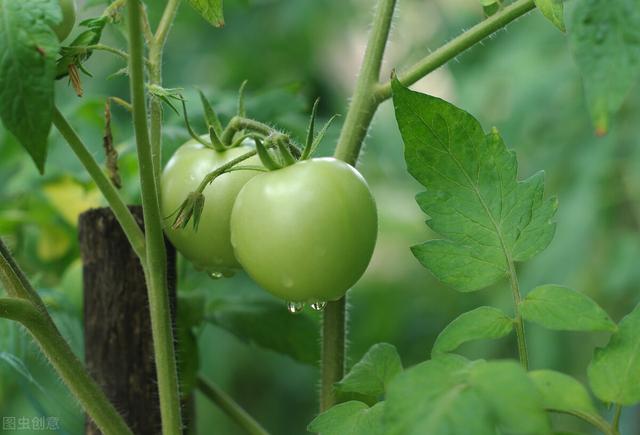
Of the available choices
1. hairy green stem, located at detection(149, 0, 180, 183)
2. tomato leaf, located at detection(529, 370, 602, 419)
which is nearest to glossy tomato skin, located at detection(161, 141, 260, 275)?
hairy green stem, located at detection(149, 0, 180, 183)

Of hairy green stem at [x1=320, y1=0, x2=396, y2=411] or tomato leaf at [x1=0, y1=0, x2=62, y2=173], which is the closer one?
tomato leaf at [x1=0, y1=0, x2=62, y2=173]

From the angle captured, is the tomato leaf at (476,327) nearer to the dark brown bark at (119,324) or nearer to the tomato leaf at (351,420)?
the tomato leaf at (351,420)

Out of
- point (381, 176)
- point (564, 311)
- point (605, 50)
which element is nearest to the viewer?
point (605, 50)

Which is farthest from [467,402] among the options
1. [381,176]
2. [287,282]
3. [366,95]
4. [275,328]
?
[381,176]

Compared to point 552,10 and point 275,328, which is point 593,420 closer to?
point 552,10

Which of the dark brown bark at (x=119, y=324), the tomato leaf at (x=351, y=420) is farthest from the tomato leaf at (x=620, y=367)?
the dark brown bark at (x=119, y=324)

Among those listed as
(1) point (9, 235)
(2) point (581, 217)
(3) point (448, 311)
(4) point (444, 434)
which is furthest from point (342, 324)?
(3) point (448, 311)

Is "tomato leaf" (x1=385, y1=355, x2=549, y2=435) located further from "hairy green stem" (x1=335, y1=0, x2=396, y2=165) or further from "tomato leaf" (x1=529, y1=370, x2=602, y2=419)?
"hairy green stem" (x1=335, y1=0, x2=396, y2=165)
